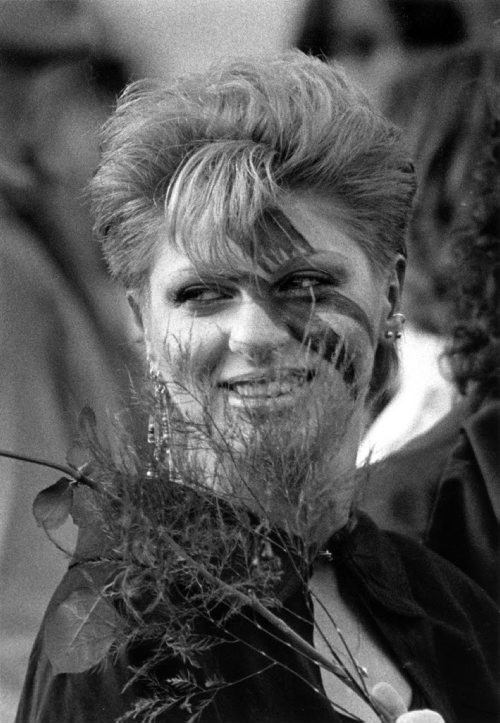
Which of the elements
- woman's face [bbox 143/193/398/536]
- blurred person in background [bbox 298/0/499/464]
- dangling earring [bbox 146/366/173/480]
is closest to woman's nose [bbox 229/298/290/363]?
woman's face [bbox 143/193/398/536]

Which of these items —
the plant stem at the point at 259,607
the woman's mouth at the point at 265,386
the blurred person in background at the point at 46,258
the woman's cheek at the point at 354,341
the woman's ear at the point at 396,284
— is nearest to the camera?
the plant stem at the point at 259,607

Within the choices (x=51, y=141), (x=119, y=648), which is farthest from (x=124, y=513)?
(x=51, y=141)

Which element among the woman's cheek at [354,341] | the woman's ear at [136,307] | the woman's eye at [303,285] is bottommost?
the woman's cheek at [354,341]

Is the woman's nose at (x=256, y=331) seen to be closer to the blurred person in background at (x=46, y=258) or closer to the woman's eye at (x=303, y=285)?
the woman's eye at (x=303, y=285)

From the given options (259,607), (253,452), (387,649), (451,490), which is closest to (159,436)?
(253,452)

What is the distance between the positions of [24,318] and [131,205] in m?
0.43

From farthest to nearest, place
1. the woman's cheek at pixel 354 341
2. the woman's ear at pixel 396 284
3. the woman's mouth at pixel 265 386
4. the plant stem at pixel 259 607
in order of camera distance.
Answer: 1. the woman's ear at pixel 396 284
2. the woman's cheek at pixel 354 341
3. the woman's mouth at pixel 265 386
4. the plant stem at pixel 259 607

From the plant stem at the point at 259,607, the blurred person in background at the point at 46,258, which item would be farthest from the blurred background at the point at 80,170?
the plant stem at the point at 259,607

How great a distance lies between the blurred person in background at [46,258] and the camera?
61.1 inches

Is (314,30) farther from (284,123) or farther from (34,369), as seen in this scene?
(34,369)

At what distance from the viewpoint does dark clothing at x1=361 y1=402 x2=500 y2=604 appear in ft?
5.41

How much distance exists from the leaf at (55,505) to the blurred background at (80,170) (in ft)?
1.36

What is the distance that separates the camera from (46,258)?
170cm

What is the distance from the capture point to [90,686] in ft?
3.60
